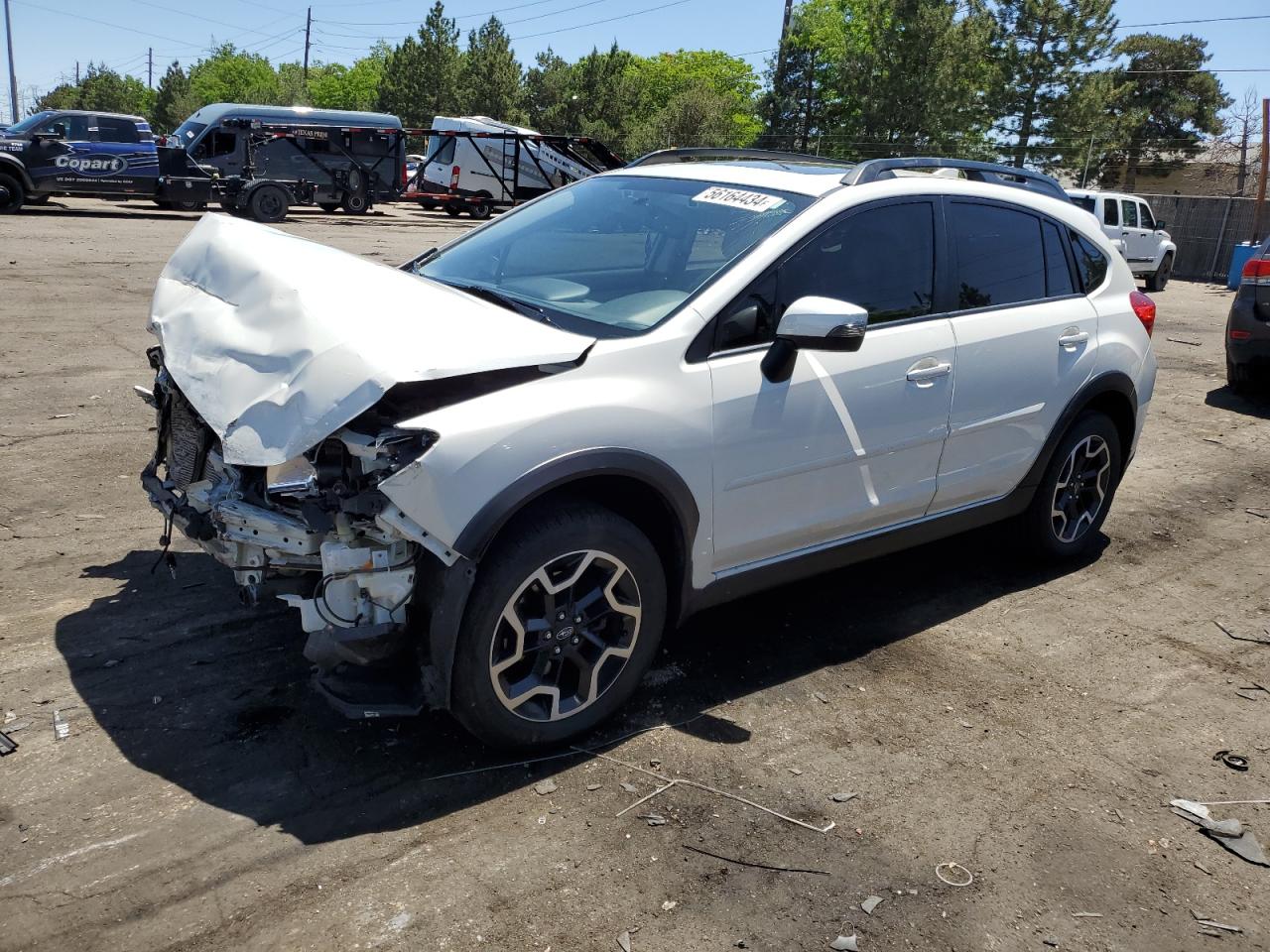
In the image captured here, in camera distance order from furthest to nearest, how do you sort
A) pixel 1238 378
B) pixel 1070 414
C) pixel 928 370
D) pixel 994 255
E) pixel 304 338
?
pixel 1238 378 → pixel 1070 414 → pixel 994 255 → pixel 928 370 → pixel 304 338

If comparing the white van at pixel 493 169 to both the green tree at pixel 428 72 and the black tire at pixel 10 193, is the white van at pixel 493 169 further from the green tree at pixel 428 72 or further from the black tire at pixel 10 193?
the green tree at pixel 428 72

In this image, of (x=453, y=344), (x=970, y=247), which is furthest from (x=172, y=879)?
(x=970, y=247)

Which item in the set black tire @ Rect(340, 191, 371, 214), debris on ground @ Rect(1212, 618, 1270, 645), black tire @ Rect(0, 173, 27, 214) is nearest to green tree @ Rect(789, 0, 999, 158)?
black tire @ Rect(340, 191, 371, 214)

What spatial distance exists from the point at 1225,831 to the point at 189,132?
91.6 feet

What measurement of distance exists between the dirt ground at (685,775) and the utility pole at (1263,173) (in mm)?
25073

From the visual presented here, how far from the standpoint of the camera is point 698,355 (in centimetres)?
362

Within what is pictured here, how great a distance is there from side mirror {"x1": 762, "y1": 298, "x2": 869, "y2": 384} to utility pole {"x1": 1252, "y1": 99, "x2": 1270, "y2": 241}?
27.4 metres

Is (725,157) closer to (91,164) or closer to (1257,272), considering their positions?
(1257,272)

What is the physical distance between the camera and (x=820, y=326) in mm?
3568

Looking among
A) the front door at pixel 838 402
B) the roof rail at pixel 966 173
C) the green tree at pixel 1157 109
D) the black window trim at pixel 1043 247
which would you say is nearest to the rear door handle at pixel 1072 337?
the black window trim at pixel 1043 247

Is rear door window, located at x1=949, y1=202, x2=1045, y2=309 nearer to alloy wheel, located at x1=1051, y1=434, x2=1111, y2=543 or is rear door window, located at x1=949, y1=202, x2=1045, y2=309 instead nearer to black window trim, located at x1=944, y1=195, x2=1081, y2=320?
black window trim, located at x1=944, y1=195, x2=1081, y2=320

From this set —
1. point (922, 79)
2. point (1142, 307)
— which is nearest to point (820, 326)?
point (1142, 307)

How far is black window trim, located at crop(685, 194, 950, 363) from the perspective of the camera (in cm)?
364

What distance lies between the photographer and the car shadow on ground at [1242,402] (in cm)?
991
